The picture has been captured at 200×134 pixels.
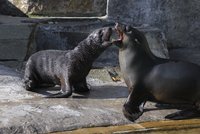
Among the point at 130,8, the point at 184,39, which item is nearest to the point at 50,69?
the point at 130,8

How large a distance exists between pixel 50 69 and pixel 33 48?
4.93 ft

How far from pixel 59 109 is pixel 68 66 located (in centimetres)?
66

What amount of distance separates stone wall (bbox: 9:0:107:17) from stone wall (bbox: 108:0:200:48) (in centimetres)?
126

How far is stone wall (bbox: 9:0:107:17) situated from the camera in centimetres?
862

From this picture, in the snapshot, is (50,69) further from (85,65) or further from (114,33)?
(114,33)

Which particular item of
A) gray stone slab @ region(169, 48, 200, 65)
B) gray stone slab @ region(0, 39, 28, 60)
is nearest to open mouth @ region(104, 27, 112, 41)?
gray stone slab @ region(0, 39, 28, 60)

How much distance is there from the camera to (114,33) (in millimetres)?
5223

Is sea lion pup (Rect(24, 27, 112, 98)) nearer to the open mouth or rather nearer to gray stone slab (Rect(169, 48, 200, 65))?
the open mouth

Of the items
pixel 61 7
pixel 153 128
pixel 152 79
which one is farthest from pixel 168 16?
pixel 153 128

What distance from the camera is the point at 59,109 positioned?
488 cm

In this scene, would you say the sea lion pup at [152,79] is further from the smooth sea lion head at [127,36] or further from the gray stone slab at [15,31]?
the gray stone slab at [15,31]

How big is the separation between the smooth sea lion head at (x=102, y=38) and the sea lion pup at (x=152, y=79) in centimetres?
25

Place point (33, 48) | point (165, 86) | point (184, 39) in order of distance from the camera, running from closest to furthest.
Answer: point (165, 86)
point (33, 48)
point (184, 39)

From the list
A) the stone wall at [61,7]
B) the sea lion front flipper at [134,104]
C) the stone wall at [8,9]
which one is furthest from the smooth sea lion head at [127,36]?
the stone wall at [8,9]
